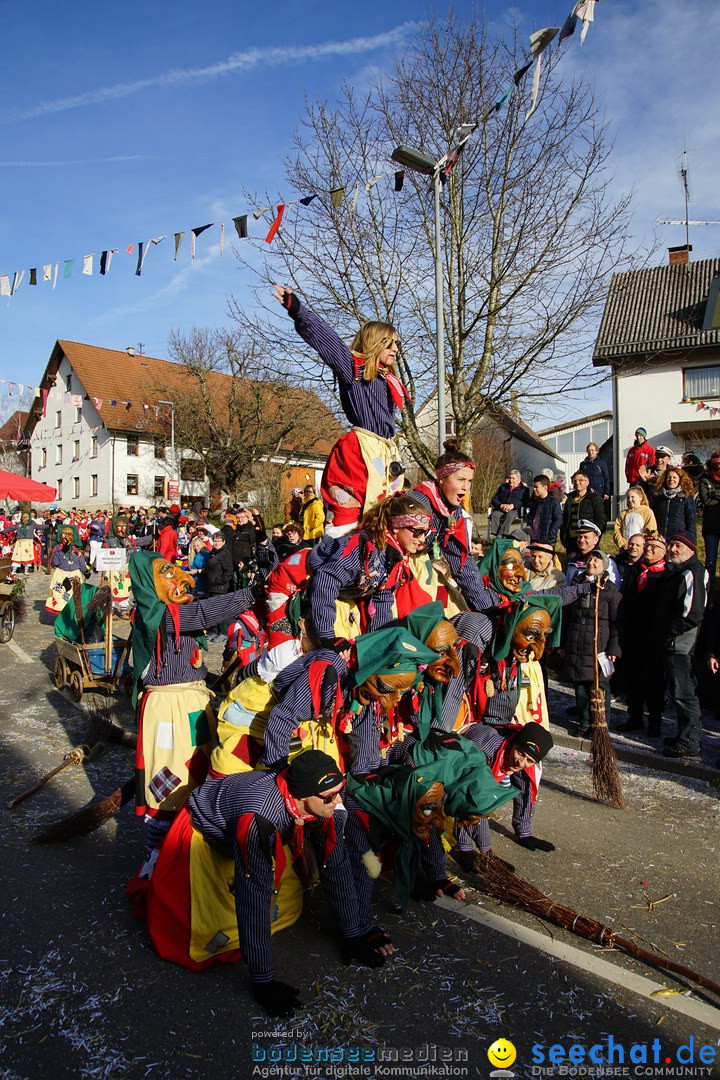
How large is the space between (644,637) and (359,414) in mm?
4225

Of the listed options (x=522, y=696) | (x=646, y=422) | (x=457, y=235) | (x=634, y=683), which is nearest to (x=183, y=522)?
(x=457, y=235)

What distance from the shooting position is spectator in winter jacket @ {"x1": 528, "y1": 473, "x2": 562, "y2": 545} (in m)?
11.5

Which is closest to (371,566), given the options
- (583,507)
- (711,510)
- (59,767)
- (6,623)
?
(59,767)

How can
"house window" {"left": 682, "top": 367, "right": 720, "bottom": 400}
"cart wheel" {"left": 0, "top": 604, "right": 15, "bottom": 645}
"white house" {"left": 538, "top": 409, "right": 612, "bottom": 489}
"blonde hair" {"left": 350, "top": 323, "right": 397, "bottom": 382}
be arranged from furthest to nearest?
1. "white house" {"left": 538, "top": 409, "right": 612, "bottom": 489}
2. "house window" {"left": 682, "top": 367, "right": 720, "bottom": 400}
3. "cart wheel" {"left": 0, "top": 604, "right": 15, "bottom": 645}
4. "blonde hair" {"left": 350, "top": 323, "right": 397, "bottom": 382}

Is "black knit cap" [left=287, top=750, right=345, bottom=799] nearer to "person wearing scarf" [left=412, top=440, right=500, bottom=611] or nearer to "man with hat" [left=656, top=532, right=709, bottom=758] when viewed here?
"person wearing scarf" [left=412, top=440, right=500, bottom=611]

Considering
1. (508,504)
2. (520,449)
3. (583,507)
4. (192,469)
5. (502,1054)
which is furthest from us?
(520,449)

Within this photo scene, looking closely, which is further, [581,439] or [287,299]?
[581,439]

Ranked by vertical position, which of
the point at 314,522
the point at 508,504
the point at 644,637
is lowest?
the point at 644,637

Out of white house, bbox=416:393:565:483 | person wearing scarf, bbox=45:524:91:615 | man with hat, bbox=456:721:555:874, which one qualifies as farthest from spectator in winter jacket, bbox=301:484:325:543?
white house, bbox=416:393:565:483

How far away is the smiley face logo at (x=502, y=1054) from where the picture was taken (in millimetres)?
2725

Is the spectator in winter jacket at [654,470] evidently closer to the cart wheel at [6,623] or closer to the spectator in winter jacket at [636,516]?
the spectator in winter jacket at [636,516]

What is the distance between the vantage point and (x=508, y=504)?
1178cm

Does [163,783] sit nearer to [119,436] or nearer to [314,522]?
[314,522]

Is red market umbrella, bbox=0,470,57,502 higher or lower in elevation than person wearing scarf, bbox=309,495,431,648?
higher
